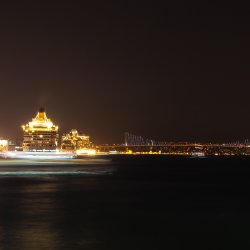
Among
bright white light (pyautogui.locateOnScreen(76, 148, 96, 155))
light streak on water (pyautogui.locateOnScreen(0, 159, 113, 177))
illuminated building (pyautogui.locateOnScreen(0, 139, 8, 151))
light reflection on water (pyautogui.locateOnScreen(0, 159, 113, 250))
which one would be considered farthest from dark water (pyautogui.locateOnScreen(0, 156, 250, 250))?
bright white light (pyautogui.locateOnScreen(76, 148, 96, 155))

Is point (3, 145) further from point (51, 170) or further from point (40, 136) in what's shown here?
point (51, 170)

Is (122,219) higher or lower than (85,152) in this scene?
lower

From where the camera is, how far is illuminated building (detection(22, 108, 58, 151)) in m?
145

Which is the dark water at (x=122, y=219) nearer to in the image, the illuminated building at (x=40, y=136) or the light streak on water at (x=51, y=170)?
the light streak on water at (x=51, y=170)

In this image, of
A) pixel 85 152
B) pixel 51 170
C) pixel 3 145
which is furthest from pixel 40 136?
pixel 51 170

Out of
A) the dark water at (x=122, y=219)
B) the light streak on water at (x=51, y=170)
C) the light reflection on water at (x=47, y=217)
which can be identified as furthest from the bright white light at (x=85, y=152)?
the dark water at (x=122, y=219)

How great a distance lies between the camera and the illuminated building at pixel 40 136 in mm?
145250

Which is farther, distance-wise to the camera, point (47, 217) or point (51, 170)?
point (51, 170)

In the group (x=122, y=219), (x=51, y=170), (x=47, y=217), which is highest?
(x=51, y=170)

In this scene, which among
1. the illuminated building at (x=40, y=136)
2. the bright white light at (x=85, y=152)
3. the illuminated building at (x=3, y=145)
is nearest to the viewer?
the illuminated building at (x=40, y=136)

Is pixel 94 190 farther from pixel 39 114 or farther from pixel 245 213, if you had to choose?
pixel 39 114

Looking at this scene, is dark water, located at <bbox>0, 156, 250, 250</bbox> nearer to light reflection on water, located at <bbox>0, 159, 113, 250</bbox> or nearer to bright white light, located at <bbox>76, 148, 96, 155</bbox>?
light reflection on water, located at <bbox>0, 159, 113, 250</bbox>

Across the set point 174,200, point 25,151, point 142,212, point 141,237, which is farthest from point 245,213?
point 25,151

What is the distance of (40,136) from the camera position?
148m
